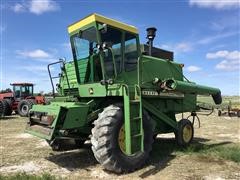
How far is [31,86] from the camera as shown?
24.6 metres

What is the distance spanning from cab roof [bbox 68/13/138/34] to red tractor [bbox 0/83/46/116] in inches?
571

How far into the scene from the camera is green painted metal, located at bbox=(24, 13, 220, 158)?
661 cm

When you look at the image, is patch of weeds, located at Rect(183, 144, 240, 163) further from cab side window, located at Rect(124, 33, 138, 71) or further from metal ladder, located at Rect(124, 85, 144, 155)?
cab side window, located at Rect(124, 33, 138, 71)

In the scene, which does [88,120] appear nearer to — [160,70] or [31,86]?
[160,70]

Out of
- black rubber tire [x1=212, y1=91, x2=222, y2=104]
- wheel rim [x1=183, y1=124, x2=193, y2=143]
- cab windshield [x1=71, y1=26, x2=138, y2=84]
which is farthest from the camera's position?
black rubber tire [x1=212, y1=91, x2=222, y2=104]

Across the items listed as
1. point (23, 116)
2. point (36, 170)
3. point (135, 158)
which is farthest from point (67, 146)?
point (23, 116)

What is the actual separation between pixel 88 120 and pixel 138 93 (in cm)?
130

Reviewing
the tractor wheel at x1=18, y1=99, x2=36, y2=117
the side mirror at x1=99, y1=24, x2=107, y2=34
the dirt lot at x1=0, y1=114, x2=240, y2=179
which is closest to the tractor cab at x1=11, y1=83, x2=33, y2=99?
the tractor wheel at x1=18, y1=99, x2=36, y2=117

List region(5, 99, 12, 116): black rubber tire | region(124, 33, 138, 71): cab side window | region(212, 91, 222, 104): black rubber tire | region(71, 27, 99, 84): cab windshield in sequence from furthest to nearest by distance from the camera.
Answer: region(5, 99, 12, 116): black rubber tire, region(212, 91, 222, 104): black rubber tire, region(124, 33, 138, 71): cab side window, region(71, 27, 99, 84): cab windshield

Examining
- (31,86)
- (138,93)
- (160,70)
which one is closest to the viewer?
(138,93)

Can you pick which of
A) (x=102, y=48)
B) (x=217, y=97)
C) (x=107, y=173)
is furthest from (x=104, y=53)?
(x=217, y=97)

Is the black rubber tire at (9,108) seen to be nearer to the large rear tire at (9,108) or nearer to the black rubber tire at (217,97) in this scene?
the large rear tire at (9,108)

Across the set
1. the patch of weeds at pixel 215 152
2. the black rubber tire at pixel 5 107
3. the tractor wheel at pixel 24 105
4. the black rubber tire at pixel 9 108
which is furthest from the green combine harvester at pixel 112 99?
the black rubber tire at pixel 9 108

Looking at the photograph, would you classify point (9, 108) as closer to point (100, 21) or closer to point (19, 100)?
point (19, 100)
